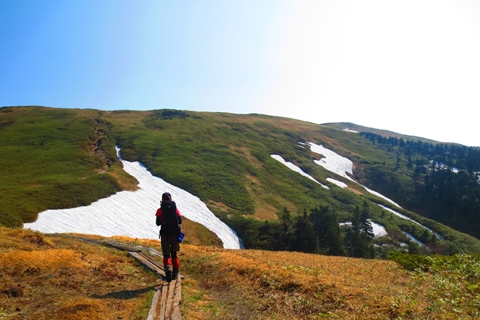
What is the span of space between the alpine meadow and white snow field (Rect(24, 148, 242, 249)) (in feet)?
7.34

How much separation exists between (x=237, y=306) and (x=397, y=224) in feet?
281

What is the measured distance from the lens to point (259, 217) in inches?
2771

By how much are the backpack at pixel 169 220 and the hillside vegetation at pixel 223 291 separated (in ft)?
6.93

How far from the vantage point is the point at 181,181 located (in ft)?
262

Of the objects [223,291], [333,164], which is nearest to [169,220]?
[223,291]

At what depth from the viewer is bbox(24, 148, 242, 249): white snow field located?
45781 mm

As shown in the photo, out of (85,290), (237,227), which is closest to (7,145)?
(237,227)

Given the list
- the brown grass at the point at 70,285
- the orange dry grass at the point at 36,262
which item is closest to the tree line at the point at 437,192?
the brown grass at the point at 70,285

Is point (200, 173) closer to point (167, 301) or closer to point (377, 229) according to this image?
point (377, 229)

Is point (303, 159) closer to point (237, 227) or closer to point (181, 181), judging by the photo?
point (181, 181)

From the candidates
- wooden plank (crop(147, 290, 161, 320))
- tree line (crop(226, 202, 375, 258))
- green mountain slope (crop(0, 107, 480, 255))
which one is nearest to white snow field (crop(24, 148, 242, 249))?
green mountain slope (crop(0, 107, 480, 255))

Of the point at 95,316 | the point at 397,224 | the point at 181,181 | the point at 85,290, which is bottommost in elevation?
the point at 397,224

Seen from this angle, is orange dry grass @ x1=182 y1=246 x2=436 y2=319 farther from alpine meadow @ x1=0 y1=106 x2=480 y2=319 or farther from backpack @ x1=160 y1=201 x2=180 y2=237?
backpack @ x1=160 y1=201 x2=180 y2=237

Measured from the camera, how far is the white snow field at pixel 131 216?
45.8 m
